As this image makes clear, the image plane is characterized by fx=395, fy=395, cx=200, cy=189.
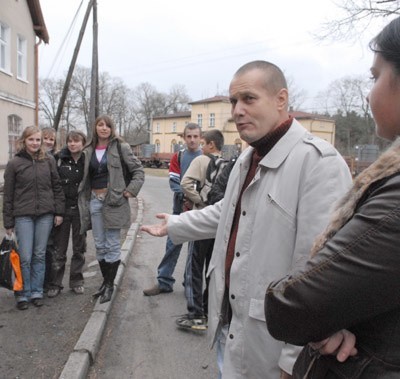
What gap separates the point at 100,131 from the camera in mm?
4688

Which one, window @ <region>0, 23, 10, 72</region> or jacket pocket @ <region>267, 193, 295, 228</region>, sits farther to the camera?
window @ <region>0, 23, 10, 72</region>

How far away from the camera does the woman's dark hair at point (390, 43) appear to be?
1066 millimetres

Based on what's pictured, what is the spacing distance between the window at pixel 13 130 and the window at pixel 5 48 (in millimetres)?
2075

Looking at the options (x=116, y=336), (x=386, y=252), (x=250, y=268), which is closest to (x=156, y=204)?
(x=116, y=336)

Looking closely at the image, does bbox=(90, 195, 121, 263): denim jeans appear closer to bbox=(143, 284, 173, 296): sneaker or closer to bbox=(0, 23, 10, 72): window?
bbox=(143, 284, 173, 296): sneaker

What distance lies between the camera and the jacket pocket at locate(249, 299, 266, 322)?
1766 millimetres

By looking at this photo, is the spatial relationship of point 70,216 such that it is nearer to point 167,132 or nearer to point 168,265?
point 168,265

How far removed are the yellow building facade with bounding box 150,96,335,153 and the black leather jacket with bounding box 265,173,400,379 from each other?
145 ft

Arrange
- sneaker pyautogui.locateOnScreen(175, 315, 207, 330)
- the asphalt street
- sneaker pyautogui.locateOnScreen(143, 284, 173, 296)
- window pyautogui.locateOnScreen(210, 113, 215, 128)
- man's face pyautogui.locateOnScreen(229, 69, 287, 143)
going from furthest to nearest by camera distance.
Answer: window pyautogui.locateOnScreen(210, 113, 215, 128), sneaker pyautogui.locateOnScreen(143, 284, 173, 296), sneaker pyautogui.locateOnScreen(175, 315, 207, 330), the asphalt street, man's face pyautogui.locateOnScreen(229, 69, 287, 143)

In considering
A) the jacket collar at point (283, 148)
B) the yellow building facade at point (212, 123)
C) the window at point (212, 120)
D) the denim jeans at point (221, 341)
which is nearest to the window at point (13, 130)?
the denim jeans at point (221, 341)

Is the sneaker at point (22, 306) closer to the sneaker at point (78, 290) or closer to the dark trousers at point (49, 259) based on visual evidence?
the dark trousers at point (49, 259)

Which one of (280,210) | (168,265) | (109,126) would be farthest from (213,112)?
(280,210)

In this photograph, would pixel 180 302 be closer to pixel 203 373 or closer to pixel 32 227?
pixel 203 373

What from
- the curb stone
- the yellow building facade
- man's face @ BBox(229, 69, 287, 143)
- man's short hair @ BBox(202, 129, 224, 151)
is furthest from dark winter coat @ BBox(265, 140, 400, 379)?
the yellow building facade
